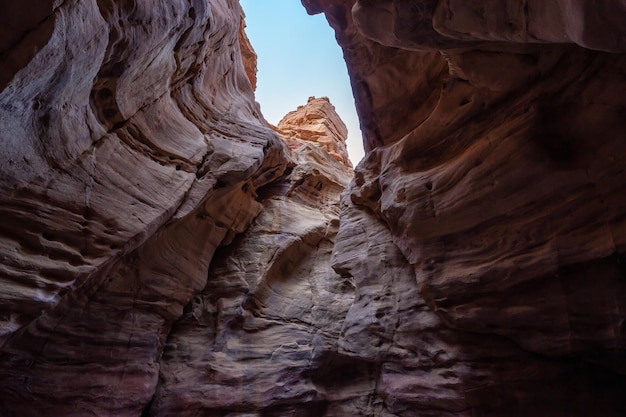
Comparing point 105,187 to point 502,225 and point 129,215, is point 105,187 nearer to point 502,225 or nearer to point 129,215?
point 129,215

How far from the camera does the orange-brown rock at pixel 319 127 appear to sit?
26.0m

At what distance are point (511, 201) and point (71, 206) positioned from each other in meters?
7.60

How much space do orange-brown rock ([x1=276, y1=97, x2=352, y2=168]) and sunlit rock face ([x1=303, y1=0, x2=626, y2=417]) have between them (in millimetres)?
17999

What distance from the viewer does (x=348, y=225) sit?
10.0m

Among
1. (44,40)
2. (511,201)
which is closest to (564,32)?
(511,201)

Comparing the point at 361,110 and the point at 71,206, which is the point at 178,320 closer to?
the point at 71,206

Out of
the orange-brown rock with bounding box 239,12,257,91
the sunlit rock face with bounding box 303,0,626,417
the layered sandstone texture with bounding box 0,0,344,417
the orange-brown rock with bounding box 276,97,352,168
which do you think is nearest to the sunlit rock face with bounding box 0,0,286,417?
the layered sandstone texture with bounding box 0,0,344,417

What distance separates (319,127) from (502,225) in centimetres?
2220

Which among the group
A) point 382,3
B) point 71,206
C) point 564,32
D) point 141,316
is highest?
point 382,3

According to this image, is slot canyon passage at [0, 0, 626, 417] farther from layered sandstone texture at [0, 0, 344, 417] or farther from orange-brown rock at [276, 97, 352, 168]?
orange-brown rock at [276, 97, 352, 168]

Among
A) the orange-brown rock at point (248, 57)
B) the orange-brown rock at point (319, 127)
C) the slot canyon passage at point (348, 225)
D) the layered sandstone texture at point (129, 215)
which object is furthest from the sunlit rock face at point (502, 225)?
the orange-brown rock at point (319, 127)

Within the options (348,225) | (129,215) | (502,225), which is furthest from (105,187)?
(502,225)

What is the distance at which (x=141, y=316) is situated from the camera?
880 centimetres

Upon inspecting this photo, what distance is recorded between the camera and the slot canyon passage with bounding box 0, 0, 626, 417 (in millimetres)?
4930
